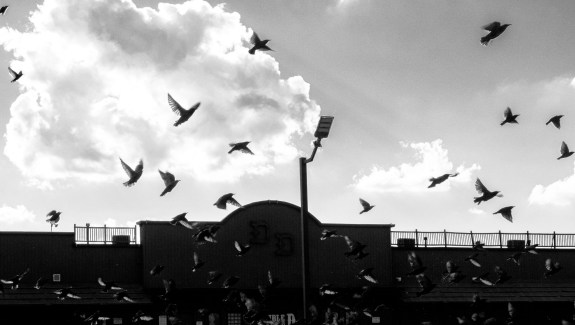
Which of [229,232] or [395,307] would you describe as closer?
[229,232]

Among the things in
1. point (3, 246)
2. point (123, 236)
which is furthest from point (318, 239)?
point (3, 246)

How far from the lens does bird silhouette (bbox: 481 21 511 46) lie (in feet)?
69.8

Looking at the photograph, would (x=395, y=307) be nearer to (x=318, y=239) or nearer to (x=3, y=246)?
(x=318, y=239)

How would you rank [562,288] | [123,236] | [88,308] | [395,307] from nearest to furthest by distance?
[88,308] → [123,236] → [395,307] → [562,288]

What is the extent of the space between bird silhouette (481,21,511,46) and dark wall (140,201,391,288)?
21.1 m

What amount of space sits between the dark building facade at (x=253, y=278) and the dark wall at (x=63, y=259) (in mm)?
46

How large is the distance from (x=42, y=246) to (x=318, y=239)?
43.6ft

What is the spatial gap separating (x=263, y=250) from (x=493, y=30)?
21.9 metres

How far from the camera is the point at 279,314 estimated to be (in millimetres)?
41344

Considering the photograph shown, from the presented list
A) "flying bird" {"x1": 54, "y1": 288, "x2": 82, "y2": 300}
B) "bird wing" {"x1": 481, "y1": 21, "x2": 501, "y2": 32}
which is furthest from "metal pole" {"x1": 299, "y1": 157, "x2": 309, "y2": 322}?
"flying bird" {"x1": 54, "y1": 288, "x2": 82, "y2": 300}

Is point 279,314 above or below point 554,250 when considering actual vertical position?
below

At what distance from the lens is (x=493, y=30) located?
21.4 metres

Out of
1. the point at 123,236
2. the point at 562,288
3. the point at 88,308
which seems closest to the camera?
the point at 88,308

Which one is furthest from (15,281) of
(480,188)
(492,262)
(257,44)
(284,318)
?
(492,262)
